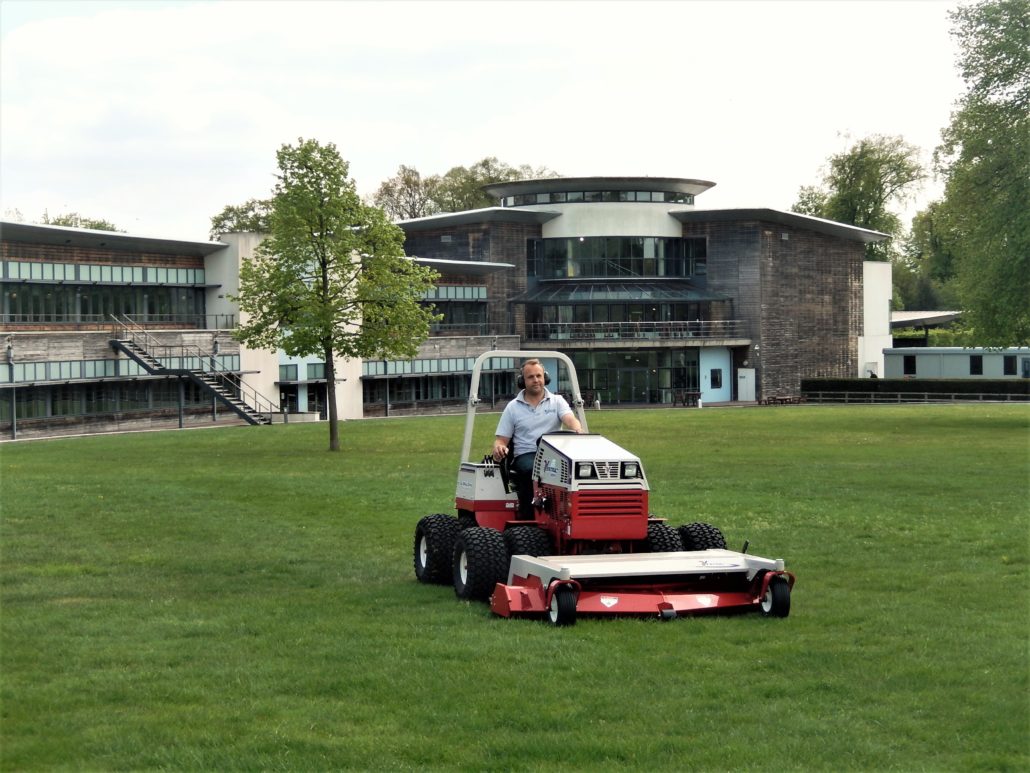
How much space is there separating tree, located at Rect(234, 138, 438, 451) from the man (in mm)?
30216

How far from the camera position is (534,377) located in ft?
49.9

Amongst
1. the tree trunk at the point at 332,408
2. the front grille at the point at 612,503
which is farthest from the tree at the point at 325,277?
the front grille at the point at 612,503

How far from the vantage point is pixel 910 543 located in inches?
768

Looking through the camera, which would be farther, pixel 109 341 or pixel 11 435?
pixel 109 341

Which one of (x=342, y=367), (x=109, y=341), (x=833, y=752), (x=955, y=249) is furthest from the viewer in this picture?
(x=342, y=367)

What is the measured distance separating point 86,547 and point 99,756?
1111 centimetres

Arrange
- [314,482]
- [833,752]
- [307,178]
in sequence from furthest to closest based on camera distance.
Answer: [307,178], [314,482], [833,752]

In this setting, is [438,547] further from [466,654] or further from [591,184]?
[591,184]

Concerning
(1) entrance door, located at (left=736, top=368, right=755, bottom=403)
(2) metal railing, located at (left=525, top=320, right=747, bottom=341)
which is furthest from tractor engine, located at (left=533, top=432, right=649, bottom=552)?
(1) entrance door, located at (left=736, top=368, right=755, bottom=403)

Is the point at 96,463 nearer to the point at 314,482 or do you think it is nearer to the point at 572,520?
the point at 314,482

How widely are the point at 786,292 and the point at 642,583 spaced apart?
86.2 metres

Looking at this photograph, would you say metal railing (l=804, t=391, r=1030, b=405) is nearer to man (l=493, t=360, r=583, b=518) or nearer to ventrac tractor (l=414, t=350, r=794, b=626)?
man (l=493, t=360, r=583, b=518)

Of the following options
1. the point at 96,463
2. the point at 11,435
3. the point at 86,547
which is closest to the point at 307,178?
the point at 96,463

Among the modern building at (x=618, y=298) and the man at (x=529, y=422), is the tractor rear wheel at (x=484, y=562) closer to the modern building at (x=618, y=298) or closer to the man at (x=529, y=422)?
the man at (x=529, y=422)
